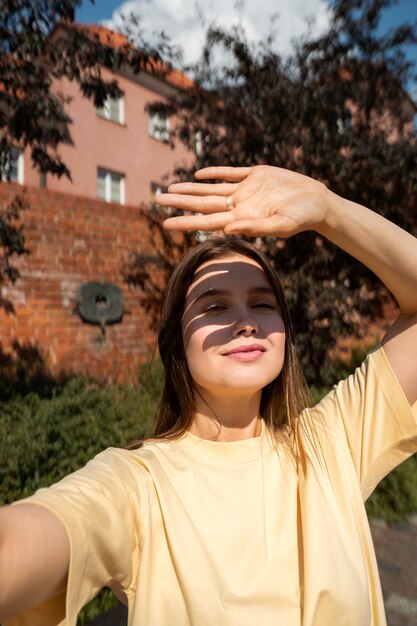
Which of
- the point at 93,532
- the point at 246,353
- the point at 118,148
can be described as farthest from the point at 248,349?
the point at 118,148

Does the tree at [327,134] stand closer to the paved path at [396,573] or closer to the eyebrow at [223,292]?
the paved path at [396,573]

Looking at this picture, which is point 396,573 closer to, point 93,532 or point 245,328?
point 245,328

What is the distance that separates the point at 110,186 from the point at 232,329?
1432 centimetres

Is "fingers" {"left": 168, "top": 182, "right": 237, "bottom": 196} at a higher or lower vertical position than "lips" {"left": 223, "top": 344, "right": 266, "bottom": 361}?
higher

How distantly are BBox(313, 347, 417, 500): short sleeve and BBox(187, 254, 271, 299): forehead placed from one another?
430mm

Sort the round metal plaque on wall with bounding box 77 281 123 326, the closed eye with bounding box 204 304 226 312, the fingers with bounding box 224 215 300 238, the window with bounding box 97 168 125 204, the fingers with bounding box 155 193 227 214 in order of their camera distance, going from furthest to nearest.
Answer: the window with bounding box 97 168 125 204 < the round metal plaque on wall with bounding box 77 281 123 326 < the closed eye with bounding box 204 304 226 312 < the fingers with bounding box 155 193 227 214 < the fingers with bounding box 224 215 300 238

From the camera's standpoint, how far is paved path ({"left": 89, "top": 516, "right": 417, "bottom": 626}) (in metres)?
2.37

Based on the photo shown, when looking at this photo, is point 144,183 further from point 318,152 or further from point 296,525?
point 296,525

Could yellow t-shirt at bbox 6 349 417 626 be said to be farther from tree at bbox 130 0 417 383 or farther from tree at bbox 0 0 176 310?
tree at bbox 130 0 417 383

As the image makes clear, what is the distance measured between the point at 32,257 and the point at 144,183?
10.8m

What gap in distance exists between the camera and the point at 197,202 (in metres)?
1.27

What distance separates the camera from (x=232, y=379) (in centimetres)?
127

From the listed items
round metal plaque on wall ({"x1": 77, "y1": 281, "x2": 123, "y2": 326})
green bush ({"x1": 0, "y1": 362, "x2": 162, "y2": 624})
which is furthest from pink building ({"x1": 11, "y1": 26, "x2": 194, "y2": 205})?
green bush ({"x1": 0, "y1": 362, "x2": 162, "y2": 624})

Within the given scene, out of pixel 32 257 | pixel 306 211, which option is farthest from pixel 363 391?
pixel 32 257
